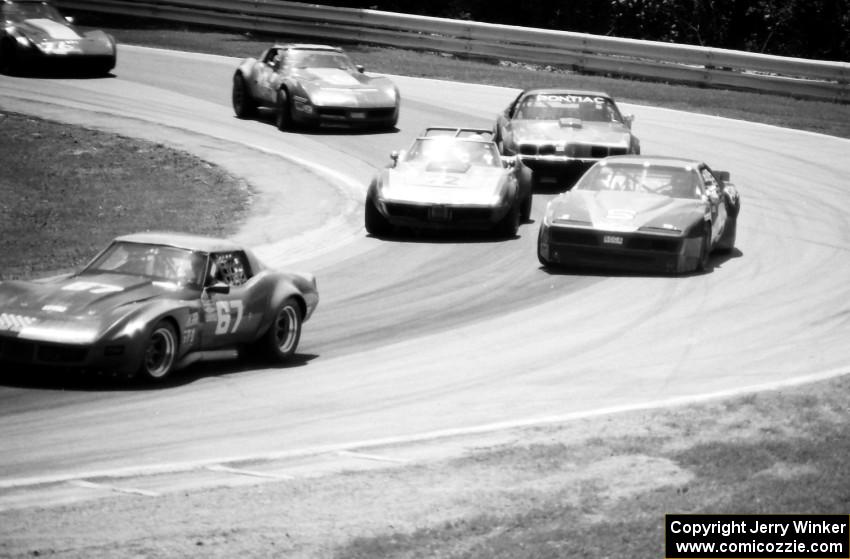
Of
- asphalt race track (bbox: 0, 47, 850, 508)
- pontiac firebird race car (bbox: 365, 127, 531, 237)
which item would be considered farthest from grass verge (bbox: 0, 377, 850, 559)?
pontiac firebird race car (bbox: 365, 127, 531, 237)

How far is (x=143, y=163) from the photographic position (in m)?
22.3

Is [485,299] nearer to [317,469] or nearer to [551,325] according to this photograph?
[551,325]

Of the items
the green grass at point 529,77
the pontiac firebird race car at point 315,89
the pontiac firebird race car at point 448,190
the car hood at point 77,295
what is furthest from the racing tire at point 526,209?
the green grass at point 529,77

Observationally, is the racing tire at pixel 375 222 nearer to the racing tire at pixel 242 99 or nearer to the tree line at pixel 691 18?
the racing tire at pixel 242 99

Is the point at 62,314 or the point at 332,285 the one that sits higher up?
the point at 62,314

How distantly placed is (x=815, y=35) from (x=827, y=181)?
18.5 m

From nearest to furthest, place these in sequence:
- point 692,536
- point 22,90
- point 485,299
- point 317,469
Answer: point 692,536, point 317,469, point 485,299, point 22,90

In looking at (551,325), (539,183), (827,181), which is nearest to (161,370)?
(551,325)

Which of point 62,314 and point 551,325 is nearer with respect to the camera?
point 62,314

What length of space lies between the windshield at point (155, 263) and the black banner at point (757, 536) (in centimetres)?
540

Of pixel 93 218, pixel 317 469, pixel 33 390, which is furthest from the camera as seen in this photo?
pixel 93 218

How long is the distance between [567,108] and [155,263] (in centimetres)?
1163

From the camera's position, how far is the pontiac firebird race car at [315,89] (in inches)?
972

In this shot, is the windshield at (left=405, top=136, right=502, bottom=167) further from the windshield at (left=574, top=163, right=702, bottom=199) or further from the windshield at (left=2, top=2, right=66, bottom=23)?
the windshield at (left=2, top=2, right=66, bottom=23)
